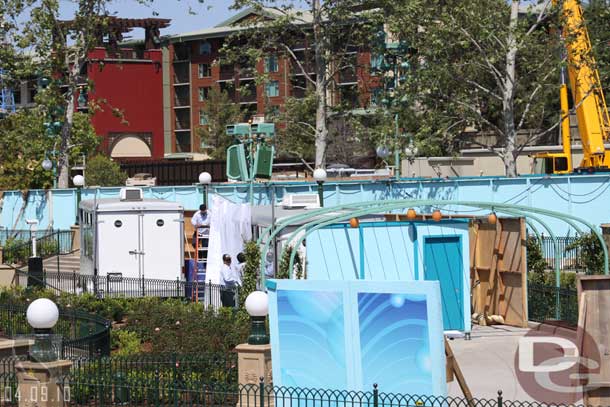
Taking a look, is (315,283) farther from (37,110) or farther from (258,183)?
(37,110)

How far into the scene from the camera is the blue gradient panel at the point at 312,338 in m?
13.9

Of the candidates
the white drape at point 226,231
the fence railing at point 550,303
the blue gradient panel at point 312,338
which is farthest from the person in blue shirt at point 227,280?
the blue gradient panel at point 312,338

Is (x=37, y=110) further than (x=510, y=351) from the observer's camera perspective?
Yes

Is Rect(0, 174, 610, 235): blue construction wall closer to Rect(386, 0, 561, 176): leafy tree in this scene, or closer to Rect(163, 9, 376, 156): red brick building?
Rect(386, 0, 561, 176): leafy tree

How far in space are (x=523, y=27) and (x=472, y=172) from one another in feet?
51.5

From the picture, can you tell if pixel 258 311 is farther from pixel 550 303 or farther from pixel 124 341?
pixel 550 303

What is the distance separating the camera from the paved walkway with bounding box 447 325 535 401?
16109 mm

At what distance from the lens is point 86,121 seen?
6638 cm

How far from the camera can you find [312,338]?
46.0 ft

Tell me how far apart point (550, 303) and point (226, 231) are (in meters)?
7.49

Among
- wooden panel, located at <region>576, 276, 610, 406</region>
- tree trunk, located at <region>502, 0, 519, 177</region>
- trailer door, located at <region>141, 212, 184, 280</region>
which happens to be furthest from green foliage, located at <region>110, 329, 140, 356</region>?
tree trunk, located at <region>502, 0, 519, 177</region>

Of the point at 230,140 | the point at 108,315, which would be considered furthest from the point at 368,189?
the point at 230,140

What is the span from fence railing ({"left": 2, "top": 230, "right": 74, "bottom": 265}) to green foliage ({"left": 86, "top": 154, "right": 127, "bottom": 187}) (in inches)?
929

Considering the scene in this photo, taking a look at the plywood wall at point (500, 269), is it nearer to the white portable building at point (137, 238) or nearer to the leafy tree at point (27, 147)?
the white portable building at point (137, 238)
